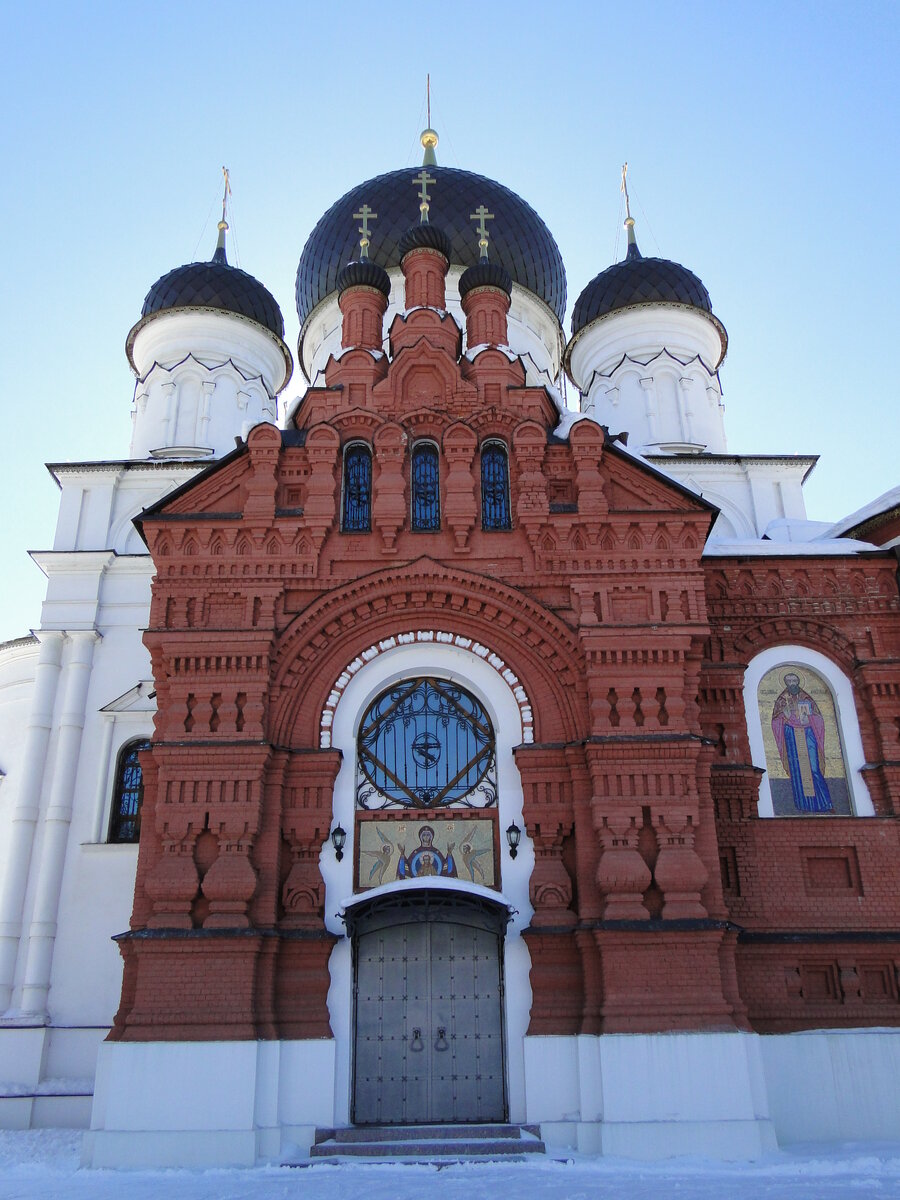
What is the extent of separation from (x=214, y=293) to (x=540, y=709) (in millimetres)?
10240

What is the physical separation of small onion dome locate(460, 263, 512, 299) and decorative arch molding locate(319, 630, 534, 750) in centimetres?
457

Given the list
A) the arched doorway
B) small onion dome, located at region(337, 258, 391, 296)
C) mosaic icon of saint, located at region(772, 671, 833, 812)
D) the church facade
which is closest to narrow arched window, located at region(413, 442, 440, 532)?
the church facade

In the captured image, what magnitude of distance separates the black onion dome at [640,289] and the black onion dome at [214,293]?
5.20 metres

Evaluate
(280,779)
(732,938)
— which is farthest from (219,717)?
(732,938)

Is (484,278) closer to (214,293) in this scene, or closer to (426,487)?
(426,487)

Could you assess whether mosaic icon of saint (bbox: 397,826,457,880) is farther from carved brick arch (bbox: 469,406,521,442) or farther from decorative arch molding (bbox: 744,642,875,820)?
carved brick arch (bbox: 469,406,521,442)

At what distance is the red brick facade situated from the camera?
896 cm

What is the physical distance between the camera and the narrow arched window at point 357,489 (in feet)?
35.2

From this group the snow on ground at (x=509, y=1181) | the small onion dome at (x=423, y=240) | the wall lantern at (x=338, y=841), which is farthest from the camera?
the small onion dome at (x=423, y=240)

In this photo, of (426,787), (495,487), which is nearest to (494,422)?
(495,487)

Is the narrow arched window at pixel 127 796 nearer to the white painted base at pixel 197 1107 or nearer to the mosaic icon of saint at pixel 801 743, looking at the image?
the white painted base at pixel 197 1107

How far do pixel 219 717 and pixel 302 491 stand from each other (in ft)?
8.16

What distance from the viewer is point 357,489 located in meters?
10.9

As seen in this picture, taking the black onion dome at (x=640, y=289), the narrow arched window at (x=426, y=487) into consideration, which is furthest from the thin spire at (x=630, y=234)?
the narrow arched window at (x=426, y=487)
